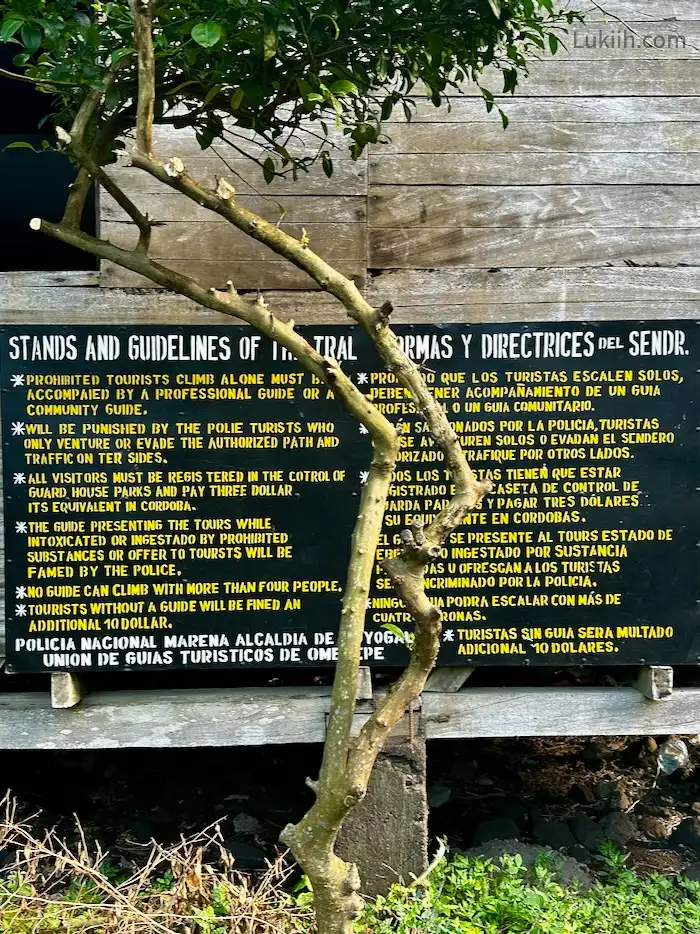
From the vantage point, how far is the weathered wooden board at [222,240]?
4176 millimetres

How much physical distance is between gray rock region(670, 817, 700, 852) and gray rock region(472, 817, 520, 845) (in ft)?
2.89

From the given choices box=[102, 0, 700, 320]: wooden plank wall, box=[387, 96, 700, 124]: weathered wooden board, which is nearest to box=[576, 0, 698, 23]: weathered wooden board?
box=[102, 0, 700, 320]: wooden plank wall

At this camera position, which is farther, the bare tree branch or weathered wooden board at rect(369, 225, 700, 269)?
weathered wooden board at rect(369, 225, 700, 269)

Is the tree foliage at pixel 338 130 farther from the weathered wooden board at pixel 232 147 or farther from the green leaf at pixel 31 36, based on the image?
the weathered wooden board at pixel 232 147

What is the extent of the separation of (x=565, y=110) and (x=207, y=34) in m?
2.45

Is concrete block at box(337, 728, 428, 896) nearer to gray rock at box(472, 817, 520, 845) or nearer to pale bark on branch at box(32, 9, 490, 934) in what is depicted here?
gray rock at box(472, 817, 520, 845)

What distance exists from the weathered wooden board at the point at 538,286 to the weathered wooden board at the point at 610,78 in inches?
33.7

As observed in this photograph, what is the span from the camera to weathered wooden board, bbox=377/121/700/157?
4211 mm

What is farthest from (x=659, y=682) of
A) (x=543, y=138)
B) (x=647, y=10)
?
(x=647, y=10)

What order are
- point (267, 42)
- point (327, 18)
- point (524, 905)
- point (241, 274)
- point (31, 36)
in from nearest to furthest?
1. point (267, 42)
2. point (327, 18)
3. point (31, 36)
4. point (524, 905)
5. point (241, 274)

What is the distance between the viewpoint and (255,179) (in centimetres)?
420

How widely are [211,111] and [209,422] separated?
136cm

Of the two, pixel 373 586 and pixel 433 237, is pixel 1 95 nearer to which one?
pixel 433 237

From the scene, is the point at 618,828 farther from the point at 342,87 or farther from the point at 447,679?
the point at 342,87
